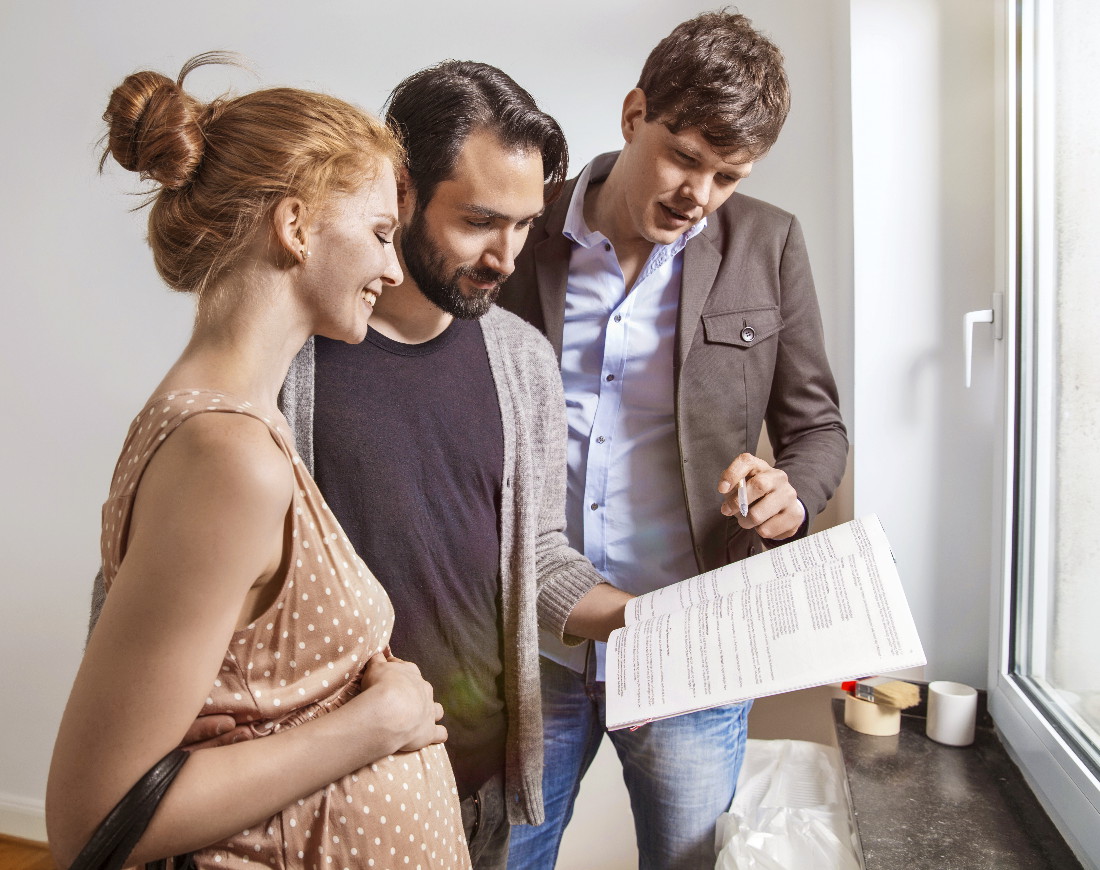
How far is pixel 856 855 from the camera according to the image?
1.29 metres

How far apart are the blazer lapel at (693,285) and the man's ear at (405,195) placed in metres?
0.43

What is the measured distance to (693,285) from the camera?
132 centimetres

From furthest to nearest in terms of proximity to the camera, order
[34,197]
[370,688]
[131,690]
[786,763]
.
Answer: [34,197]
[786,763]
[370,688]
[131,690]

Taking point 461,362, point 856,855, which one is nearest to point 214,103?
point 461,362

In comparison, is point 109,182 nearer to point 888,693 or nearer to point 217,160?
point 217,160

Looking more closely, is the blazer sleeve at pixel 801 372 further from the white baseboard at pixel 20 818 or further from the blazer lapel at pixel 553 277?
the white baseboard at pixel 20 818

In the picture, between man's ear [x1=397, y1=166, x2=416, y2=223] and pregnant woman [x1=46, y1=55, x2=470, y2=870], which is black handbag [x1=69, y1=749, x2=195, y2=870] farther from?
man's ear [x1=397, y1=166, x2=416, y2=223]

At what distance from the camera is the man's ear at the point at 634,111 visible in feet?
4.40

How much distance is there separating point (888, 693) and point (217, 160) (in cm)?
139

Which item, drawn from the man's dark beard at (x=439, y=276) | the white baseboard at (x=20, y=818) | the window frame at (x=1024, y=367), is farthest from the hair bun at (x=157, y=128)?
the white baseboard at (x=20, y=818)

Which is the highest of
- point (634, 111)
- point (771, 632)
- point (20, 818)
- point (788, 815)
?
point (634, 111)

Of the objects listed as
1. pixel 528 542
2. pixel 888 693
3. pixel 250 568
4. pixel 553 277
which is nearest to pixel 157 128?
pixel 250 568

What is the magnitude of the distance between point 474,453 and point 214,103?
0.49 metres

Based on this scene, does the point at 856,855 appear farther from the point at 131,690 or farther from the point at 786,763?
the point at 131,690
